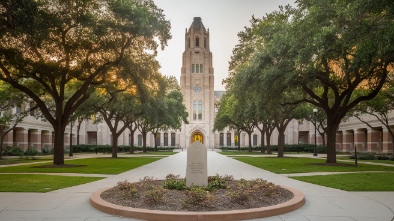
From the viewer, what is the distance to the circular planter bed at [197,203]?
7.51 m

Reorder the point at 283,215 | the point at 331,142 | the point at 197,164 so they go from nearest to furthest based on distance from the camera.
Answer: the point at 283,215, the point at 197,164, the point at 331,142

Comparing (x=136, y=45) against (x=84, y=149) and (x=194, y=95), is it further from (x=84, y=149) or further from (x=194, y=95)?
(x=194, y=95)

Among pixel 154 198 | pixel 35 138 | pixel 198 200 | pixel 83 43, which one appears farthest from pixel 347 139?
pixel 154 198

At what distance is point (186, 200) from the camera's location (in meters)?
8.19

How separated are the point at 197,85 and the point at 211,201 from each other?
259ft

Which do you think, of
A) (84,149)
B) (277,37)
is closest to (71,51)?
(277,37)

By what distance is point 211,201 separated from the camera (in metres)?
8.23

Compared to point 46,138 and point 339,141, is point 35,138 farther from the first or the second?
point 339,141

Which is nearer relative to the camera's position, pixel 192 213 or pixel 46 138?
pixel 192 213

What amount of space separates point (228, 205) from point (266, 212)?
35.8 inches

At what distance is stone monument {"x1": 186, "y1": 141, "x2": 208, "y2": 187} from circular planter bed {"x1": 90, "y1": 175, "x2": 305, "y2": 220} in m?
0.61

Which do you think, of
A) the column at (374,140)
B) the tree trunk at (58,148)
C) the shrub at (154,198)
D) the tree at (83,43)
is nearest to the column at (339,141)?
the column at (374,140)

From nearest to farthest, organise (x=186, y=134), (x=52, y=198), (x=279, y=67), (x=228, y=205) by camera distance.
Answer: (x=228, y=205)
(x=52, y=198)
(x=279, y=67)
(x=186, y=134)

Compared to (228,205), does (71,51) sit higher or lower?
higher
